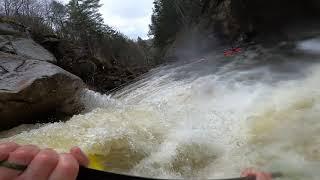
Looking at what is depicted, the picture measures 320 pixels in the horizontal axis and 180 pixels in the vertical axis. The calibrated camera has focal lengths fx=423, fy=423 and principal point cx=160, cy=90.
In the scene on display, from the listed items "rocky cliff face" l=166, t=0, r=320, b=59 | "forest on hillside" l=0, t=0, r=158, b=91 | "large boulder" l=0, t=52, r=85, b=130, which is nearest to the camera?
"large boulder" l=0, t=52, r=85, b=130

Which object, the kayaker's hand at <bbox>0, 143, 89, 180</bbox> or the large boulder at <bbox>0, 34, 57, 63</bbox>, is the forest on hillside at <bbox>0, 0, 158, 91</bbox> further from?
the kayaker's hand at <bbox>0, 143, 89, 180</bbox>

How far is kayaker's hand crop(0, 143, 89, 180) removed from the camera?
843 millimetres

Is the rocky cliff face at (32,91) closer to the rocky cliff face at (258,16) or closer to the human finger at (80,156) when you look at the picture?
the human finger at (80,156)

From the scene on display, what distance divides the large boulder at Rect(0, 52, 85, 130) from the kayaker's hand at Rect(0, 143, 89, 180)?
807cm

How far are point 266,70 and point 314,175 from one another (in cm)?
702

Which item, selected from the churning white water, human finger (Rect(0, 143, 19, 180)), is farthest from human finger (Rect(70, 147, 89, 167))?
the churning white water

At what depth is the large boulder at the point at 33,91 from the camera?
8.58 metres

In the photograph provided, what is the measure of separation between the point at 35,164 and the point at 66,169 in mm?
64

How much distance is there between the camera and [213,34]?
103 feet

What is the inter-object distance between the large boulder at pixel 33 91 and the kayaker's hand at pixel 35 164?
318 inches

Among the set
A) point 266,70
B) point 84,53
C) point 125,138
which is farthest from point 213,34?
point 125,138

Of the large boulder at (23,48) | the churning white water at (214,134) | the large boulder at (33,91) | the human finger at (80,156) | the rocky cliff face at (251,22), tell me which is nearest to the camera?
the human finger at (80,156)

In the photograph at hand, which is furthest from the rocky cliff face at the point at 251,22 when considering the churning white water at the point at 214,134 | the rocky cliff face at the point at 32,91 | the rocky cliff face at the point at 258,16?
the churning white water at the point at 214,134

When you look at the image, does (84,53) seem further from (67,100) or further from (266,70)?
(266,70)
